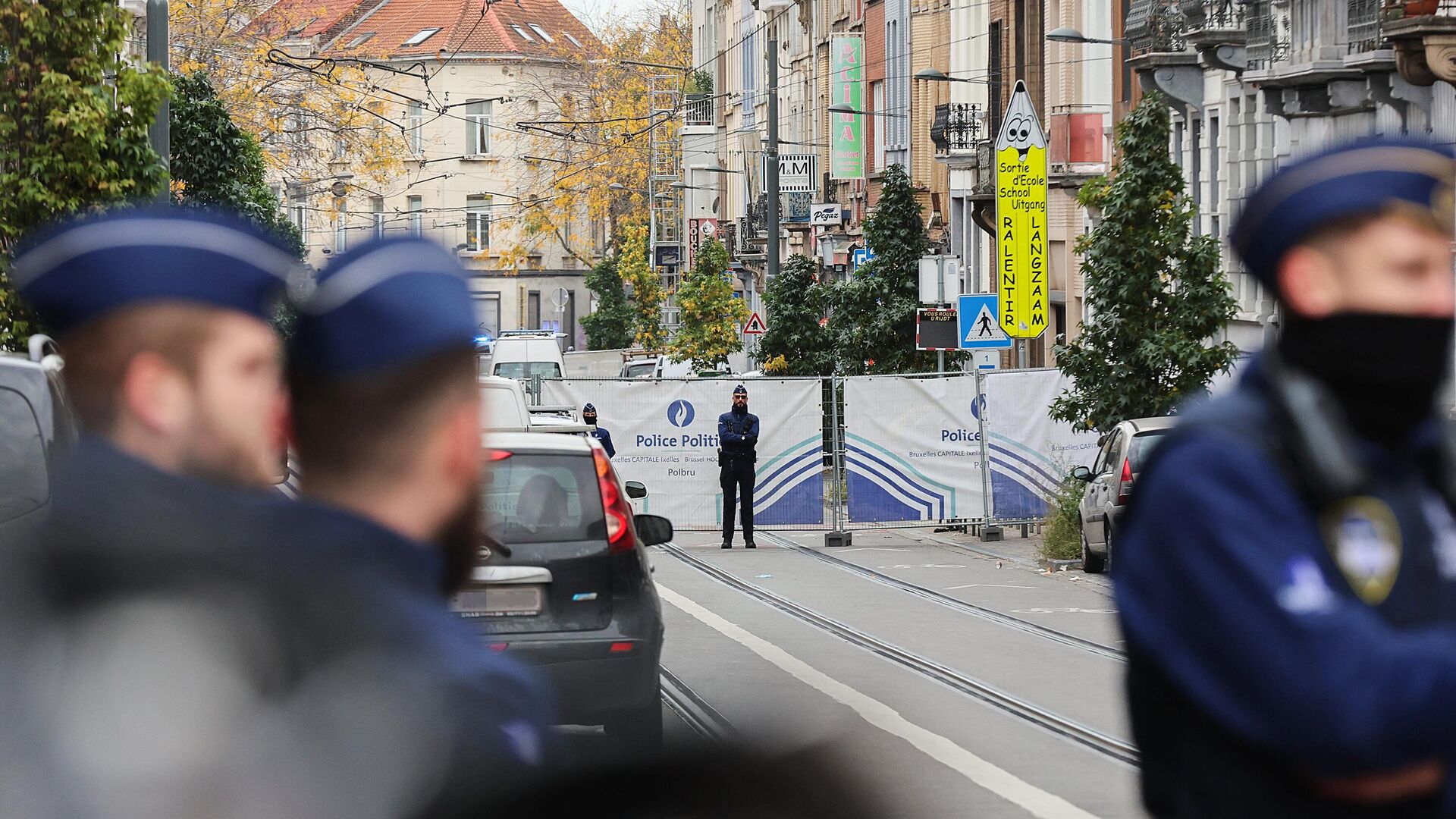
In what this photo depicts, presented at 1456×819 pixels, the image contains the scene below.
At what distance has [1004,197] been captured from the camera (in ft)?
101

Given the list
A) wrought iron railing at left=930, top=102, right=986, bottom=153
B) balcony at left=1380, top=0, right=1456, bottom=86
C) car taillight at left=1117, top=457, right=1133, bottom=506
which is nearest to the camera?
car taillight at left=1117, top=457, right=1133, bottom=506

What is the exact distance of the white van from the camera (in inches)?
2089

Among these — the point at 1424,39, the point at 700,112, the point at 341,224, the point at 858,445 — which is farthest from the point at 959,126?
the point at 700,112

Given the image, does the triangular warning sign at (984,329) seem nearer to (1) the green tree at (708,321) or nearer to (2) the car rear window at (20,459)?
(2) the car rear window at (20,459)

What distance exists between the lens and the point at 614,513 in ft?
33.1

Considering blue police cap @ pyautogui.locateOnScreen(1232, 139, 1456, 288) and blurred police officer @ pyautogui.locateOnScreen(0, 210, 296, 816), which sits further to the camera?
blue police cap @ pyautogui.locateOnScreen(1232, 139, 1456, 288)

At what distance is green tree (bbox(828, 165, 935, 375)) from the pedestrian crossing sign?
347 inches

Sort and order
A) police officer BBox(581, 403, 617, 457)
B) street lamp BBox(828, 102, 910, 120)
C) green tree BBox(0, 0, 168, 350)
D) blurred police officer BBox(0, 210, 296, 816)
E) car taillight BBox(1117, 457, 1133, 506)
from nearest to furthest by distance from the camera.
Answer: blurred police officer BBox(0, 210, 296, 816)
green tree BBox(0, 0, 168, 350)
car taillight BBox(1117, 457, 1133, 506)
police officer BBox(581, 403, 617, 457)
street lamp BBox(828, 102, 910, 120)

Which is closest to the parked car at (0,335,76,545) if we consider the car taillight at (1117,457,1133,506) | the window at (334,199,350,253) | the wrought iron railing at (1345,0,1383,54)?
the window at (334,199,350,253)

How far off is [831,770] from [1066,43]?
123ft

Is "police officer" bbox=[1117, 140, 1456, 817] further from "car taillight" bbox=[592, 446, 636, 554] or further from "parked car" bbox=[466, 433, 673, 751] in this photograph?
"car taillight" bbox=[592, 446, 636, 554]

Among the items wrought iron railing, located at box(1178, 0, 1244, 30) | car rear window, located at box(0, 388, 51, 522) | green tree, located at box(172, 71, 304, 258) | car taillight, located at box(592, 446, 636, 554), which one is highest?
wrought iron railing, located at box(1178, 0, 1244, 30)

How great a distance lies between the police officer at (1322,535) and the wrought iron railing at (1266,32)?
88.9 feet

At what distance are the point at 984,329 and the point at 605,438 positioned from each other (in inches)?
196
